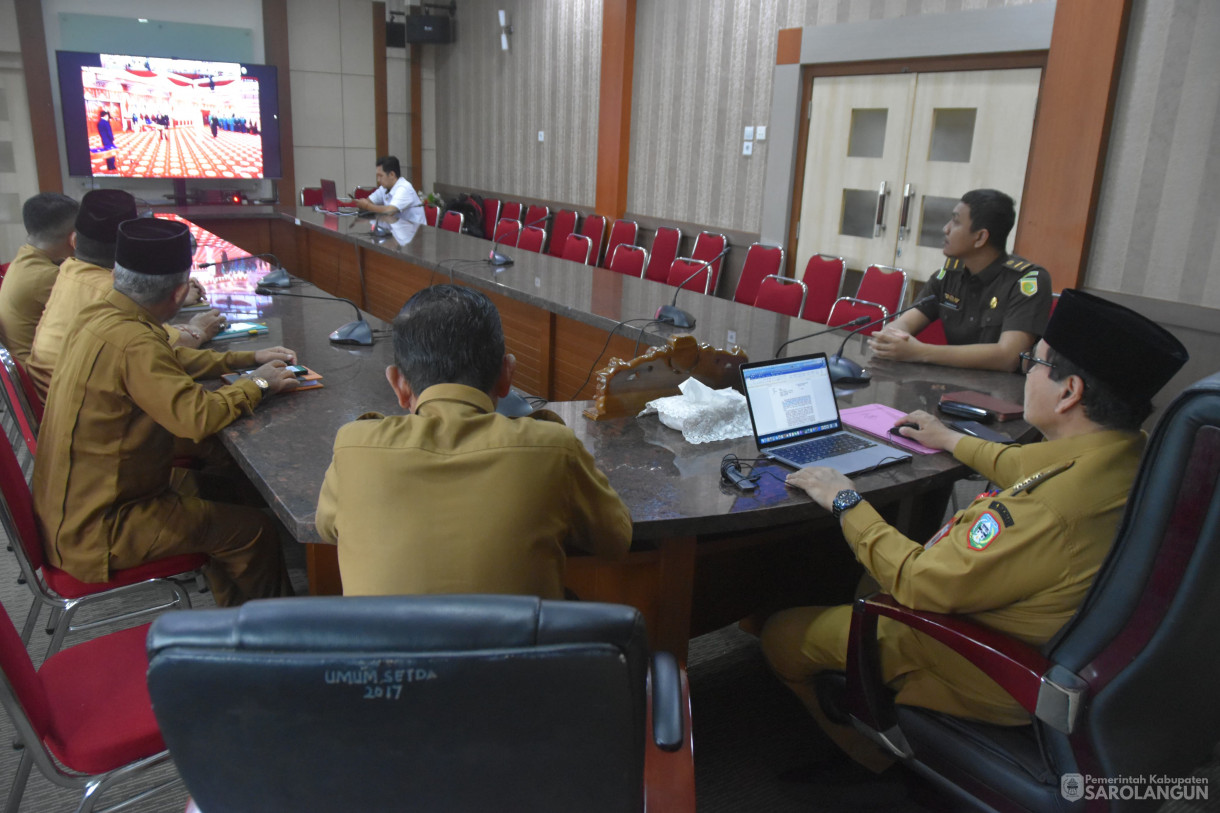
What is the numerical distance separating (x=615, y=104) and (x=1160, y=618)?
6798mm

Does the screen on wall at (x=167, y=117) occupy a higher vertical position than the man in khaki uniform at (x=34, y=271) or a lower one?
higher

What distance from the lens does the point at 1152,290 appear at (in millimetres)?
4012

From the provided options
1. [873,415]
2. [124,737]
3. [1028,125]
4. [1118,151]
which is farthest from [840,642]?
[1028,125]

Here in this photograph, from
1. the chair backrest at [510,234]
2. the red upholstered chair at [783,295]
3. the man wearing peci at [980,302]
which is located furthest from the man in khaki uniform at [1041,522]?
the chair backrest at [510,234]

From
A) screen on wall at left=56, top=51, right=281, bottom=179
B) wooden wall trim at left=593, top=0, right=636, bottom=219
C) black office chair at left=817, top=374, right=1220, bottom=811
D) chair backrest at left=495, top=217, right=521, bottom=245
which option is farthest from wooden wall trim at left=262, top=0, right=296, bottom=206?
black office chair at left=817, top=374, right=1220, bottom=811

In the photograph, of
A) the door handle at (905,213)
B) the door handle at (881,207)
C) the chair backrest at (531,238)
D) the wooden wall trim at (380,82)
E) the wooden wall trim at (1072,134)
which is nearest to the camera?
the wooden wall trim at (1072,134)

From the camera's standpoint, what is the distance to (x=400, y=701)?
742 millimetres

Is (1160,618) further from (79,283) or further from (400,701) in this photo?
(79,283)

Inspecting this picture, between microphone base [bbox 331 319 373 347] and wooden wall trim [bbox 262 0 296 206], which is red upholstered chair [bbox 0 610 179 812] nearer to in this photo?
microphone base [bbox 331 319 373 347]

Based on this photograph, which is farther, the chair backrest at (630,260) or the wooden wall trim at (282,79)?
the wooden wall trim at (282,79)

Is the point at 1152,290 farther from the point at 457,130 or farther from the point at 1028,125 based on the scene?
the point at 457,130

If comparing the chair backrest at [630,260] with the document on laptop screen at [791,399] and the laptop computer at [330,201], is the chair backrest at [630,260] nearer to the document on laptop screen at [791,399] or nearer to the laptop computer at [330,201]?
the laptop computer at [330,201]

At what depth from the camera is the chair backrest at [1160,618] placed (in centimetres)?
110

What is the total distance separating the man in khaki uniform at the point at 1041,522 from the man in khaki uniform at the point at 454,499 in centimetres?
64
